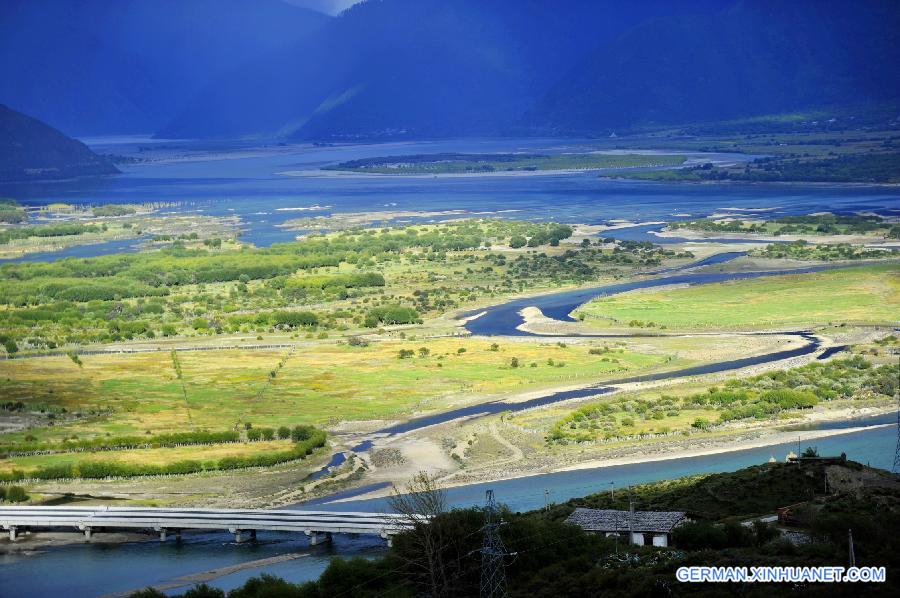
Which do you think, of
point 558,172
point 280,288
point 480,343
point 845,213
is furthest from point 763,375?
point 558,172

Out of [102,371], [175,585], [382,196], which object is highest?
[382,196]

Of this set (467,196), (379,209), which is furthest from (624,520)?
(467,196)

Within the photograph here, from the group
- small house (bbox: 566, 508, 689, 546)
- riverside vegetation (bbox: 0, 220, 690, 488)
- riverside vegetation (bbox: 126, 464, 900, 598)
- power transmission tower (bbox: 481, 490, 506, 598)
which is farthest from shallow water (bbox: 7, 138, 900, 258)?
power transmission tower (bbox: 481, 490, 506, 598)

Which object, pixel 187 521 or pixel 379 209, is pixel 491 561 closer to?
pixel 187 521

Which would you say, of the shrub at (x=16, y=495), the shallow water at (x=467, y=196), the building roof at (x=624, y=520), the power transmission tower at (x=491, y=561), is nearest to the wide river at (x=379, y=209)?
the shallow water at (x=467, y=196)

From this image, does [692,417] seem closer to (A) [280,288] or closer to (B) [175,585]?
(B) [175,585]

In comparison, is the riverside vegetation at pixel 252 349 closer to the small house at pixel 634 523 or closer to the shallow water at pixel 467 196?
the shallow water at pixel 467 196
